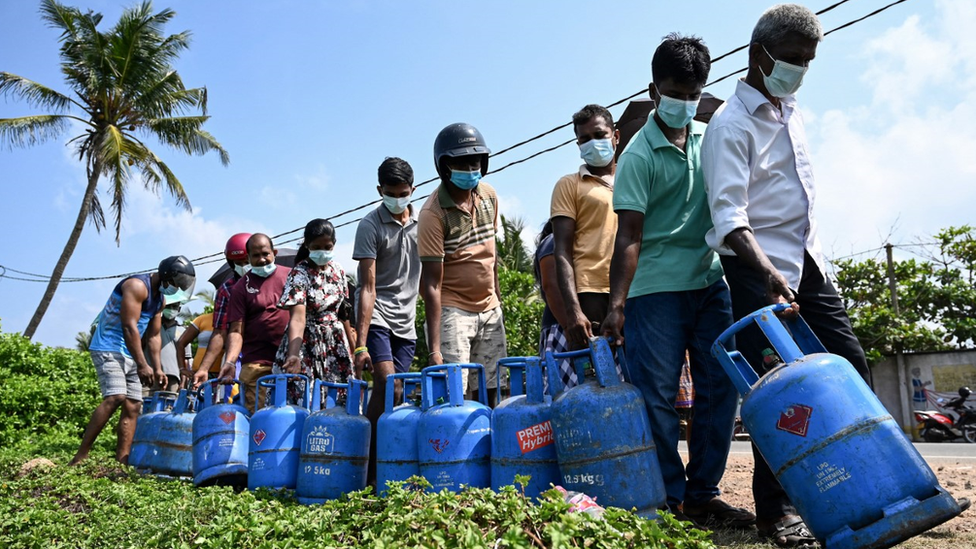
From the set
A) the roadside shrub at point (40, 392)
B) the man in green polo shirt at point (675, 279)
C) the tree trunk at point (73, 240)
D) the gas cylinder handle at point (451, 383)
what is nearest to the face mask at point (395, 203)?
the gas cylinder handle at point (451, 383)

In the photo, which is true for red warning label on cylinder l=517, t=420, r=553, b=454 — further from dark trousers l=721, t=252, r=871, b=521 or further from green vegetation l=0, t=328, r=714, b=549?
dark trousers l=721, t=252, r=871, b=521

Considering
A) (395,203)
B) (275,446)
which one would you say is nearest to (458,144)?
(395,203)

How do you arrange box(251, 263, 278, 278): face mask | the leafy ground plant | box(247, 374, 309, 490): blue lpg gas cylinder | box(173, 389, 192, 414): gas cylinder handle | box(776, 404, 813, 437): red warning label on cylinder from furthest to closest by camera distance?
box(173, 389, 192, 414): gas cylinder handle < box(251, 263, 278, 278): face mask < box(247, 374, 309, 490): blue lpg gas cylinder < box(776, 404, 813, 437): red warning label on cylinder < the leafy ground plant

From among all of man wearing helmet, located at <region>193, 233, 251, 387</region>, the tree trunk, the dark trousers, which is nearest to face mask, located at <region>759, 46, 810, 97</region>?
the dark trousers

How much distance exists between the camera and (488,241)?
5.06 m

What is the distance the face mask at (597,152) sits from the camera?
4.68 m

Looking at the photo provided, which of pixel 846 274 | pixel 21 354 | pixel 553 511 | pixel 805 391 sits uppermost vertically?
pixel 846 274

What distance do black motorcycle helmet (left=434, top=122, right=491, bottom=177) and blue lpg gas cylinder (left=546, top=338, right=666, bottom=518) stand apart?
73.6 inches

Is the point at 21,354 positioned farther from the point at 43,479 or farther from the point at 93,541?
the point at 93,541

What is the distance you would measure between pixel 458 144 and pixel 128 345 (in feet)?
13.8

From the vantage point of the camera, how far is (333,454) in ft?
14.8

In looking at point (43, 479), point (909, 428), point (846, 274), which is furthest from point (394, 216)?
point (846, 274)

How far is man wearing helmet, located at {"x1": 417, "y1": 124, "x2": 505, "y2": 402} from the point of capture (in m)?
4.72

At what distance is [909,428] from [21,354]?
20896 mm
